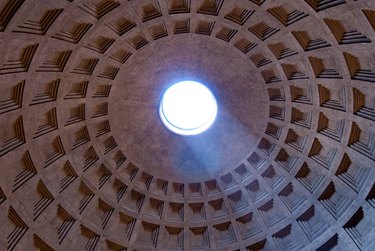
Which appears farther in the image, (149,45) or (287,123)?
(287,123)

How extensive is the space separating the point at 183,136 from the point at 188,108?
3684 mm

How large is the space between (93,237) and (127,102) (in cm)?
799

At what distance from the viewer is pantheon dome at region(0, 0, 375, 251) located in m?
22.0

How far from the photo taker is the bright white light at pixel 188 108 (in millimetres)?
28516

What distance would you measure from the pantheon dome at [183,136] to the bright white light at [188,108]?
0.63 meters

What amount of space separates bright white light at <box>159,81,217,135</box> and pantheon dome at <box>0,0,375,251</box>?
0.63 m

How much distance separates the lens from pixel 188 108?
1255 inches

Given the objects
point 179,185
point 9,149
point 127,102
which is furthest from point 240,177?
point 9,149

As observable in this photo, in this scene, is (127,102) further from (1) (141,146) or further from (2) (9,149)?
(2) (9,149)

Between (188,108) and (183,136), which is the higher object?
(188,108)

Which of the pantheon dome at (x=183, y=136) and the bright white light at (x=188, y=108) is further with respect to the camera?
the bright white light at (x=188, y=108)

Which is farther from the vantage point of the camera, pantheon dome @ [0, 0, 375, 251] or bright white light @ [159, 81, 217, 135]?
bright white light @ [159, 81, 217, 135]

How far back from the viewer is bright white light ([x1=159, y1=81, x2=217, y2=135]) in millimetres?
28516

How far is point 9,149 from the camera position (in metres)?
23.5
